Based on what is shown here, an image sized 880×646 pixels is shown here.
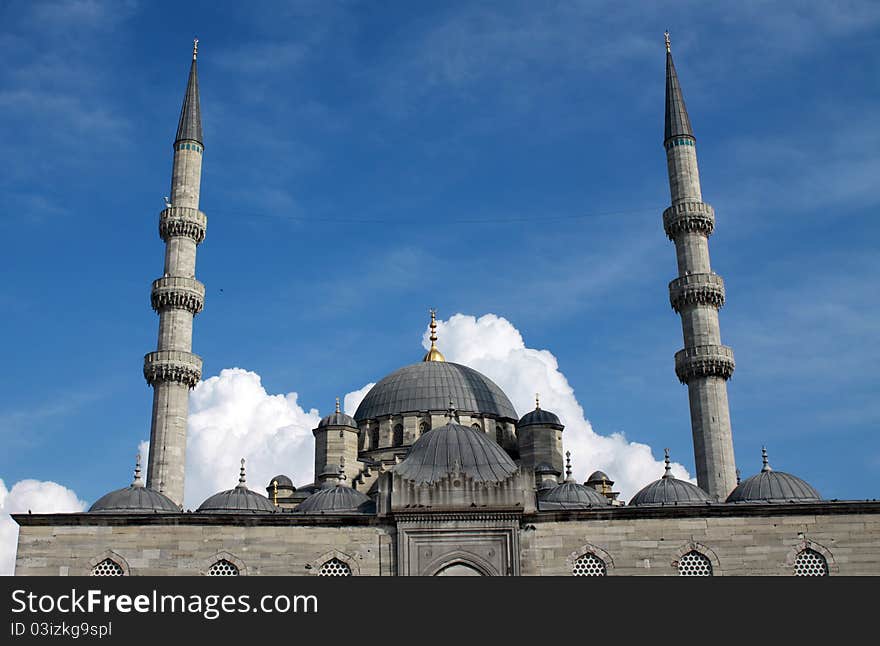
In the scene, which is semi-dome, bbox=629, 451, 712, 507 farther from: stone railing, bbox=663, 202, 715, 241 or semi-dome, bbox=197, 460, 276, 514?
stone railing, bbox=663, 202, 715, 241

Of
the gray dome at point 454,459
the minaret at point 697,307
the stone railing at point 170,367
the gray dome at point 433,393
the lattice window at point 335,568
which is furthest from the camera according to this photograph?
the gray dome at point 433,393

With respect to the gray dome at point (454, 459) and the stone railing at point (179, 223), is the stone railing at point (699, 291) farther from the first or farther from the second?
the stone railing at point (179, 223)

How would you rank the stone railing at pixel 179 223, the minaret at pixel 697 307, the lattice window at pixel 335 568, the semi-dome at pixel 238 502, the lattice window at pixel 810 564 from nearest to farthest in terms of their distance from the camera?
the lattice window at pixel 810 564 < the lattice window at pixel 335 568 < the semi-dome at pixel 238 502 < the minaret at pixel 697 307 < the stone railing at pixel 179 223

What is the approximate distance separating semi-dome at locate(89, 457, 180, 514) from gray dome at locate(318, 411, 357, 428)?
1099 centimetres

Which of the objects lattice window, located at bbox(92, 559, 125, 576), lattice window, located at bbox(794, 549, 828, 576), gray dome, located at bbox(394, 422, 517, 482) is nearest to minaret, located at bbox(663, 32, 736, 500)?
lattice window, located at bbox(794, 549, 828, 576)

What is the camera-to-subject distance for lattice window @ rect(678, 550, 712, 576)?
22.3m

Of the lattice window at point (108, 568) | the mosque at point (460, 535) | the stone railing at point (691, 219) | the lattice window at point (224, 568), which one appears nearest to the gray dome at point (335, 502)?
the mosque at point (460, 535)

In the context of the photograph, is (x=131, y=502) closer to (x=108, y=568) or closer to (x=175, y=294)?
(x=108, y=568)

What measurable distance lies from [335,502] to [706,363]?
14890 millimetres

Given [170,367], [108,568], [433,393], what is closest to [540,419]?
[433,393]

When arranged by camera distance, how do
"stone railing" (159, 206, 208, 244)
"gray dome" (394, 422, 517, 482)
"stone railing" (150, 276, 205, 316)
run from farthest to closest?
1. "stone railing" (159, 206, 208, 244)
2. "stone railing" (150, 276, 205, 316)
3. "gray dome" (394, 422, 517, 482)

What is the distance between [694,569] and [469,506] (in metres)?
5.34

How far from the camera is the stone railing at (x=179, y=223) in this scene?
36203 mm

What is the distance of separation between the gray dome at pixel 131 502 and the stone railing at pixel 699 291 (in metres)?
19.5
